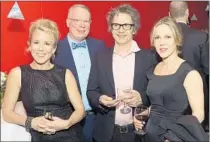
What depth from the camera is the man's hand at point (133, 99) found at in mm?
2455

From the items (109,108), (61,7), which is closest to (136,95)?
(109,108)

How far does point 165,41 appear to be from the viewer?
2.35 m

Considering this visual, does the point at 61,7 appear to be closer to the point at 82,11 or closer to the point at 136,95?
the point at 82,11

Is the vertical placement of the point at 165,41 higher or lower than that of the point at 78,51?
higher

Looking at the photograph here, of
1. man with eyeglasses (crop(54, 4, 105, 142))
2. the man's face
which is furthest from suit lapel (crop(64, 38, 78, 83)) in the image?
Result: the man's face

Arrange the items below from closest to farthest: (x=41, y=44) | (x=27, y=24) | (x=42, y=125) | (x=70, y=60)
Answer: (x=42, y=125)
(x=41, y=44)
(x=70, y=60)
(x=27, y=24)

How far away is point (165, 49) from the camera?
2.36m

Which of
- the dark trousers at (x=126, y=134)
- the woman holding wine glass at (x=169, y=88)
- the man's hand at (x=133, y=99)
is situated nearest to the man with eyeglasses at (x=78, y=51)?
→ the dark trousers at (x=126, y=134)

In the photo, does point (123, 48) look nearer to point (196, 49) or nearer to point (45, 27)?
point (45, 27)

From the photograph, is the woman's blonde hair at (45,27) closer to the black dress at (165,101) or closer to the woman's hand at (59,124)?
the woman's hand at (59,124)

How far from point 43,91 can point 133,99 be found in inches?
24.6

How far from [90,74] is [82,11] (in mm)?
538

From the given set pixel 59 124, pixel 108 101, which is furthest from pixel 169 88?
pixel 59 124

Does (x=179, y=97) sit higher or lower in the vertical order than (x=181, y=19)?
lower
